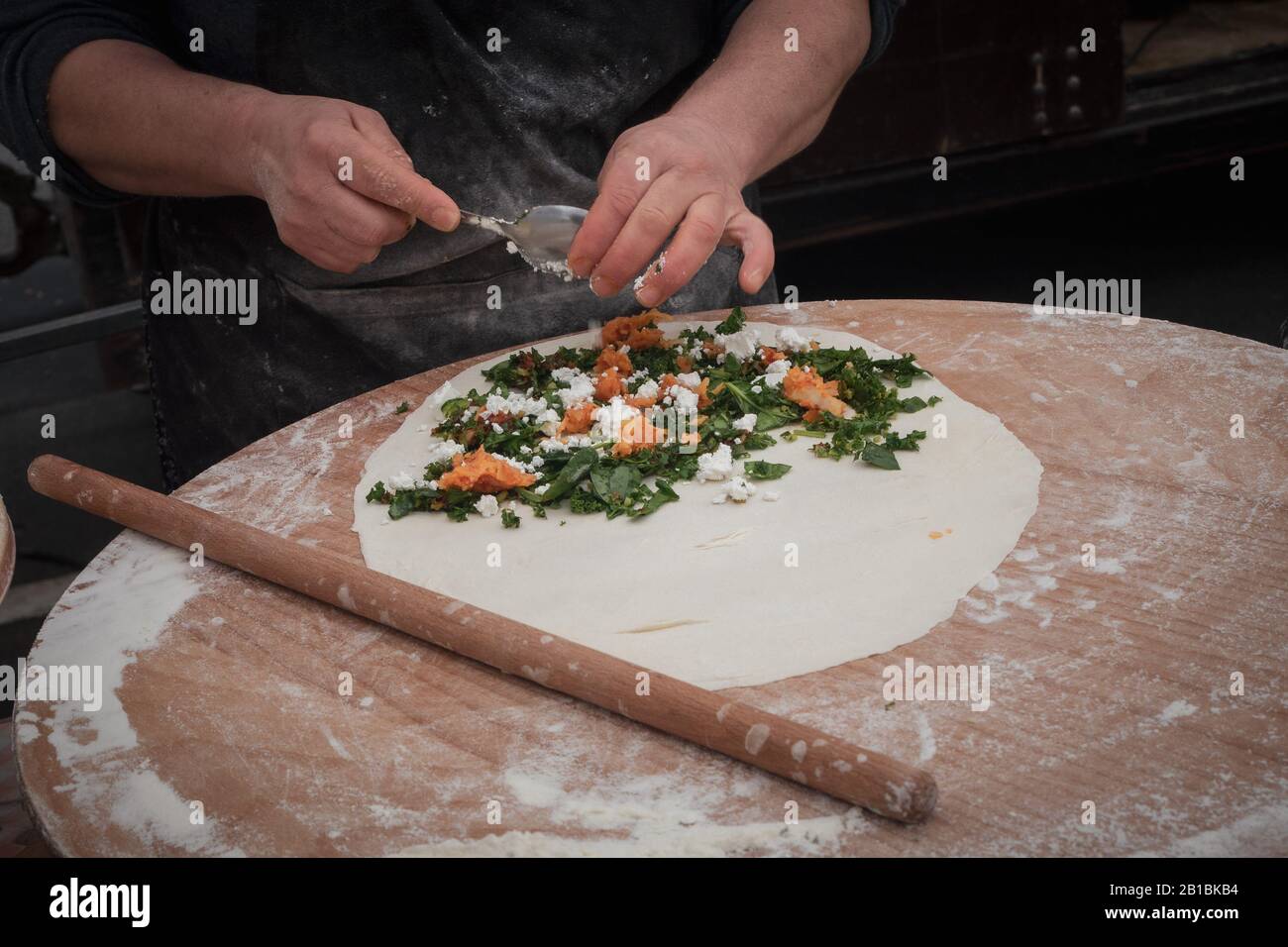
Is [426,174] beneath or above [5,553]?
above

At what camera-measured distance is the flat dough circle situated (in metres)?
1.32

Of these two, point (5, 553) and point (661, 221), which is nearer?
point (5, 553)

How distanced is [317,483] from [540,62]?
0.85 meters

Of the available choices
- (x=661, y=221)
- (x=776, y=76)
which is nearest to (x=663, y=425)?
(x=661, y=221)

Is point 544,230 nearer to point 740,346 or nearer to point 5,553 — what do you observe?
point 740,346

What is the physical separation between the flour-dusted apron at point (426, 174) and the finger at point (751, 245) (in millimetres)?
406

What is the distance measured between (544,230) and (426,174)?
0.40m

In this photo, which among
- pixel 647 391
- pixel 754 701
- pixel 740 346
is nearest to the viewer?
pixel 754 701

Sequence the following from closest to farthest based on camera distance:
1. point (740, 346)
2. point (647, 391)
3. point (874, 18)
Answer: point (647, 391), point (740, 346), point (874, 18)

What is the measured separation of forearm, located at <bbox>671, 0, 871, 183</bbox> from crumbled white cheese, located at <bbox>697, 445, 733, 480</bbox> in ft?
1.82

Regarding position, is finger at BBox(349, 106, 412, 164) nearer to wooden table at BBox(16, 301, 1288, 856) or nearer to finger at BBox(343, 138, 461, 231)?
finger at BBox(343, 138, 461, 231)

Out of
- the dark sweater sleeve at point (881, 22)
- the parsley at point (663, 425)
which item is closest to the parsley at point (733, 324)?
the parsley at point (663, 425)

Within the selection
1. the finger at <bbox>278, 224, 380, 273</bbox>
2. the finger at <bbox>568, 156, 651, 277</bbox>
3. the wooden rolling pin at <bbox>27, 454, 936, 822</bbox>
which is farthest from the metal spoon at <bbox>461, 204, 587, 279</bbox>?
the wooden rolling pin at <bbox>27, 454, 936, 822</bbox>

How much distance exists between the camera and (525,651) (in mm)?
1248
